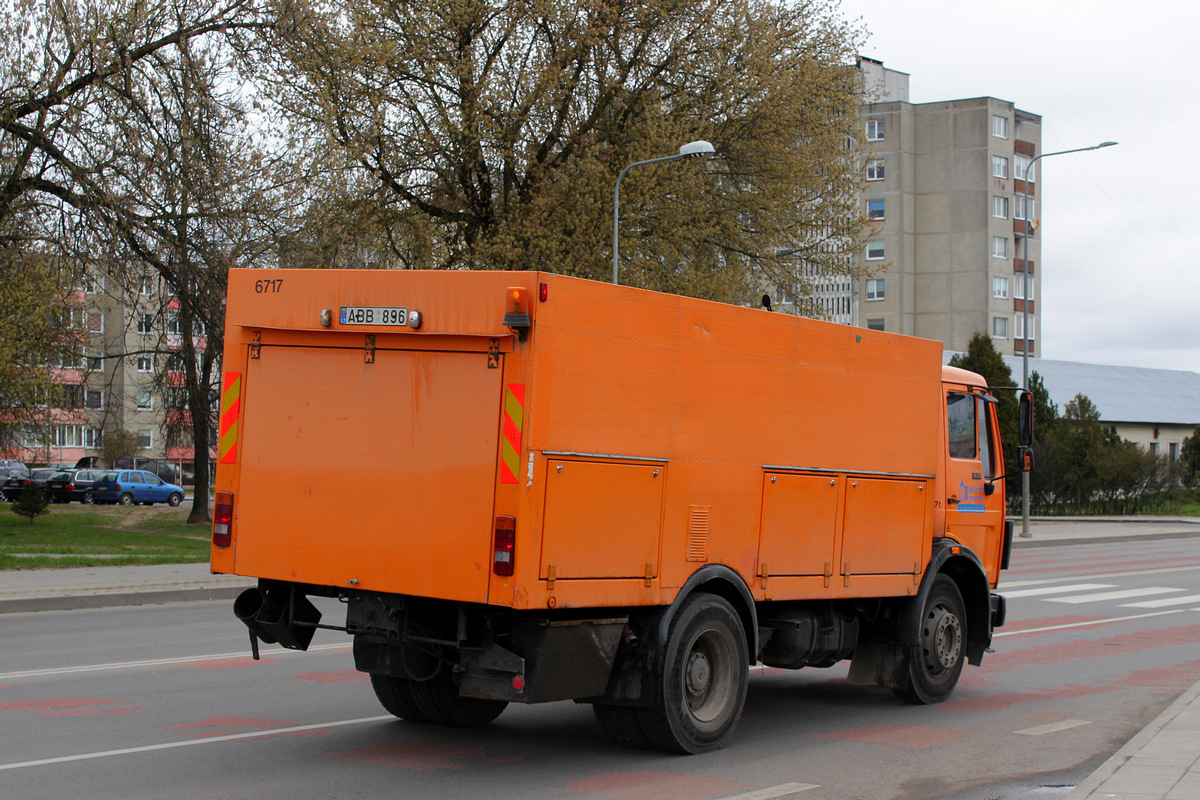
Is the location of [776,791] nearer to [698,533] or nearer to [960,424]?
[698,533]

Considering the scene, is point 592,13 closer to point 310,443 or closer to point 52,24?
point 52,24

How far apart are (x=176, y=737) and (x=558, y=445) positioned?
10.4ft

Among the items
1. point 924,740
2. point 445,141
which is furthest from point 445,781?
point 445,141

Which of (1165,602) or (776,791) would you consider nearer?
(776,791)

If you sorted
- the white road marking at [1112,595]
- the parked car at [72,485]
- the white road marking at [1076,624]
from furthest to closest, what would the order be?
the parked car at [72,485] < the white road marking at [1112,595] < the white road marking at [1076,624]

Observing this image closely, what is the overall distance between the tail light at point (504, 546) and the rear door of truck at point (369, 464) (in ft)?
0.25

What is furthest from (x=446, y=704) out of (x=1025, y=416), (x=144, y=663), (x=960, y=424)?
(x=1025, y=416)

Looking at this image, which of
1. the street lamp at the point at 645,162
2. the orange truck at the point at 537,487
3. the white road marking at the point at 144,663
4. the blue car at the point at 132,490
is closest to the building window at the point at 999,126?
the blue car at the point at 132,490

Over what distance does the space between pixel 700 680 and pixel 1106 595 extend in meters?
13.7

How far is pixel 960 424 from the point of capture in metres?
9.98

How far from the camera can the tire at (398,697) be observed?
8148 mm

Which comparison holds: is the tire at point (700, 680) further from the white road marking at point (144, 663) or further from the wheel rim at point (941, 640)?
the white road marking at point (144, 663)

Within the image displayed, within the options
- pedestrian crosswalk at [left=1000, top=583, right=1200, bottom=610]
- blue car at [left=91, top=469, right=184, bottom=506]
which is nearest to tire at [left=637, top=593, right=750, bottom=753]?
pedestrian crosswalk at [left=1000, top=583, right=1200, bottom=610]

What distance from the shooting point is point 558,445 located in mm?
6609
